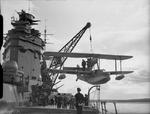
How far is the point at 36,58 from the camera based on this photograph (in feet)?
110

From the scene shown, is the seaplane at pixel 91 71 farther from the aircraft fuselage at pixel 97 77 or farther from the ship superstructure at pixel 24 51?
the ship superstructure at pixel 24 51

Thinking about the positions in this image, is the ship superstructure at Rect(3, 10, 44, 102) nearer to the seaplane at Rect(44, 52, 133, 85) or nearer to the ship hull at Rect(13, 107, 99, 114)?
the seaplane at Rect(44, 52, 133, 85)

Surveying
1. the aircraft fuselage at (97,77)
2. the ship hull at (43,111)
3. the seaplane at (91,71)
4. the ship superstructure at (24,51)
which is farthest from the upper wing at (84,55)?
the ship hull at (43,111)

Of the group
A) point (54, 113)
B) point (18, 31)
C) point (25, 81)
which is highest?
point (18, 31)

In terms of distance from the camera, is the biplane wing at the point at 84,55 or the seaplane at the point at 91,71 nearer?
the seaplane at the point at 91,71

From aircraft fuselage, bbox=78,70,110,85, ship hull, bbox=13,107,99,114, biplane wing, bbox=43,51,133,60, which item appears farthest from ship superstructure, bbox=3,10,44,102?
ship hull, bbox=13,107,99,114

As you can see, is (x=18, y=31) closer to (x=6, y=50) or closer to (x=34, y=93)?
(x=6, y=50)

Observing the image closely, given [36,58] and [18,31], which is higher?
→ [18,31]

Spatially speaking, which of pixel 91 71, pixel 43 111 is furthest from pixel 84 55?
pixel 43 111

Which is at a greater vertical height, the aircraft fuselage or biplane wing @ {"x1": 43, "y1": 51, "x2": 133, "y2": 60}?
biplane wing @ {"x1": 43, "y1": 51, "x2": 133, "y2": 60}

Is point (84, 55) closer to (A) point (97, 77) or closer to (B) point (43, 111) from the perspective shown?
(A) point (97, 77)

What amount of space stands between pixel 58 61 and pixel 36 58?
29.6ft

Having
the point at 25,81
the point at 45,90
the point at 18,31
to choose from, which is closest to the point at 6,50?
the point at 18,31

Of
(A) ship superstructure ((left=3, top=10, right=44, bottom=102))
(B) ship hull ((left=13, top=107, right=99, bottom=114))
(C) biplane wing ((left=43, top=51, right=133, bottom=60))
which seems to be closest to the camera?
(B) ship hull ((left=13, top=107, right=99, bottom=114))
